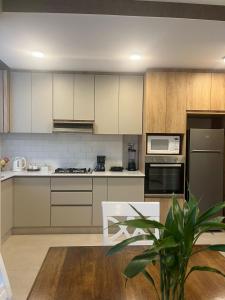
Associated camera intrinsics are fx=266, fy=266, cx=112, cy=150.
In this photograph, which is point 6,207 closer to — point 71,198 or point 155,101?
point 71,198

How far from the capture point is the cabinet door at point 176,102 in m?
3.90

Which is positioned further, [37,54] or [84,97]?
[84,97]

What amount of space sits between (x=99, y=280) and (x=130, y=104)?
3.23 meters

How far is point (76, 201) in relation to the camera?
391 centimetres

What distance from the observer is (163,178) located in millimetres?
3939

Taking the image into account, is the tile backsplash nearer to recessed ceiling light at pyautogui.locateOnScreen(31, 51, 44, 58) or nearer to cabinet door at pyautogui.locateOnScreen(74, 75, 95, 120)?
cabinet door at pyautogui.locateOnScreen(74, 75, 95, 120)

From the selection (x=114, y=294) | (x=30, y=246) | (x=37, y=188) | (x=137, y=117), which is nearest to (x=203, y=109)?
(x=137, y=117)

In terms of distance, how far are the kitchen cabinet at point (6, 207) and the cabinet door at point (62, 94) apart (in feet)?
4.07

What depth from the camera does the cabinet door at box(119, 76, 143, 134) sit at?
13.6ft

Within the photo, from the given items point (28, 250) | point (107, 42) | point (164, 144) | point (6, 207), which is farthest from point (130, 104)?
point (28, 250)

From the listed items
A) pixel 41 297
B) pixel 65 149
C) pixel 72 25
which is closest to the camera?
pixel 41 297

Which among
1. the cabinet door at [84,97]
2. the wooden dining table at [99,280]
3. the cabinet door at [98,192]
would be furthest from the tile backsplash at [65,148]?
the wooden dining table at [99,280]

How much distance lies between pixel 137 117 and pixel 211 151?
3.98ft

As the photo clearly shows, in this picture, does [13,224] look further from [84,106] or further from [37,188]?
[84,106]
